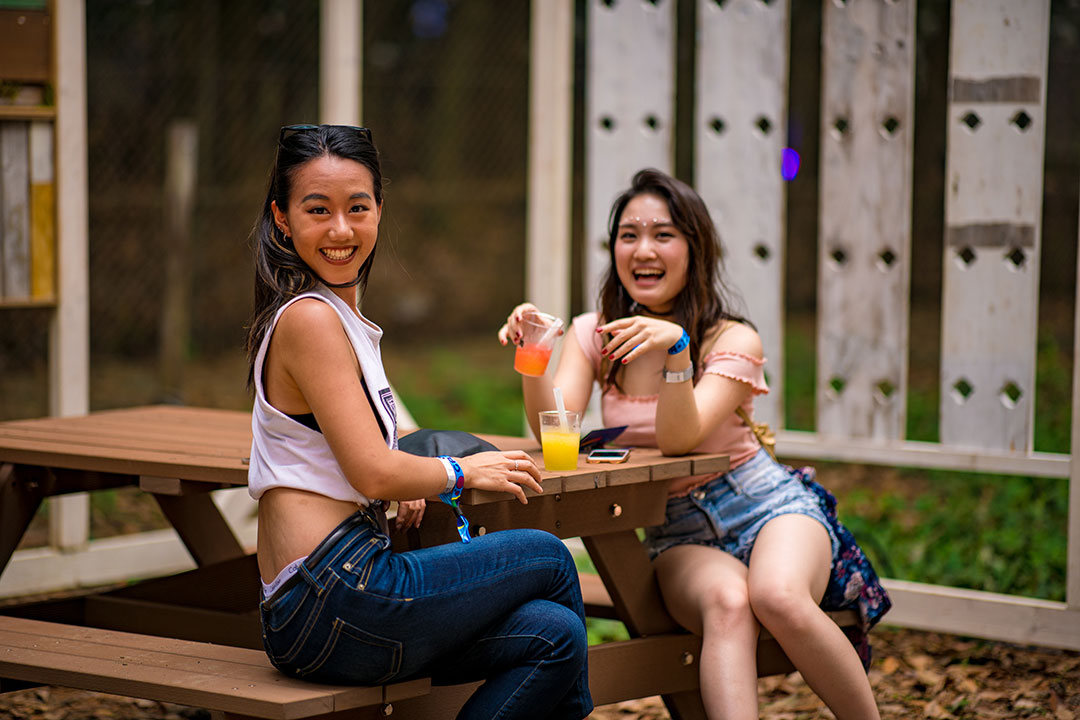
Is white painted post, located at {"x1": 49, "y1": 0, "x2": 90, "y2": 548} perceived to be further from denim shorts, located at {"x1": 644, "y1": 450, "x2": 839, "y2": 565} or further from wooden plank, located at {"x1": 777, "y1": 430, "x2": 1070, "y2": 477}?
wooden plank, located at {"x1": 777, "y1": 430, "x2": 1070, "y2": 477}

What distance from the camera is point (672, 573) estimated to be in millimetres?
2984

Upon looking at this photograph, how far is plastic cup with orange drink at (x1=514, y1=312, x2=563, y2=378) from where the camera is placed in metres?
2.81

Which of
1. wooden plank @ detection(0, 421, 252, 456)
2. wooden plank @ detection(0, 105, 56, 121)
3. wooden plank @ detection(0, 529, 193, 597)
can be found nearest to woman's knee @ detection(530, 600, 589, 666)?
wooden plank @ detection(0, 421, 252, 456)

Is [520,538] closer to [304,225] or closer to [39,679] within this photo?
[304,225]

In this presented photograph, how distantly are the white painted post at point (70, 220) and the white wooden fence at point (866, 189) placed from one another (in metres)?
0.01

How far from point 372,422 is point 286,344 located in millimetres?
216

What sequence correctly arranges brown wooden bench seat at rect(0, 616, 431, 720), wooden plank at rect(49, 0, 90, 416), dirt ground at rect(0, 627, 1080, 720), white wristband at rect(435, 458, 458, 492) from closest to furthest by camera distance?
brown wooden bench seat at rect(0, 616, 431, 720) < white wristband at rect(435, 458, 458, 492) < dirt ground at rect(0, 627, 1080, 720) < wooden plank at rect(49, 0, 90, 416)

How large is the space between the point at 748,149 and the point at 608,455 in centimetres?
182

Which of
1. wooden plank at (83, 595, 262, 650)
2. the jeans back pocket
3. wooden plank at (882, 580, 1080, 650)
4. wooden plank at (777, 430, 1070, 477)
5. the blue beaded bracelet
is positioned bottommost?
wooden plank at (882, 580, 1080, 650)

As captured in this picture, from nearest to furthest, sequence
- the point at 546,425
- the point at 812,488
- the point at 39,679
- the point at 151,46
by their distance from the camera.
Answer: the point at 39,679 < the point at 546,425 < the point at 812,488 < the point at 151,46

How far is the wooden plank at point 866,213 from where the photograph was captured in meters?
4.03

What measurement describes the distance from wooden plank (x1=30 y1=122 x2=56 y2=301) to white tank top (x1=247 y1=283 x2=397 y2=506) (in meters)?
2.22

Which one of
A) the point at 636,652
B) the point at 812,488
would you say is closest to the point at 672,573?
the point at 636,652

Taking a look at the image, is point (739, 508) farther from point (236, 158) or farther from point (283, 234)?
point (236, 158)
